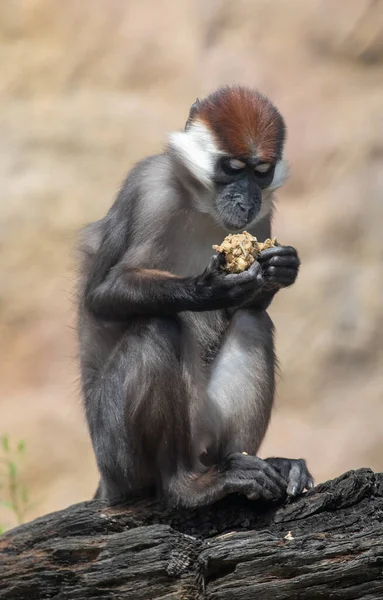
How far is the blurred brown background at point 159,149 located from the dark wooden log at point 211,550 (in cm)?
646

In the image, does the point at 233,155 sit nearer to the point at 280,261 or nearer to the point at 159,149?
the point at 280,261

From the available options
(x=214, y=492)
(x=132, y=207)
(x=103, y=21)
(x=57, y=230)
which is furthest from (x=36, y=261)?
(x=214, y=492)

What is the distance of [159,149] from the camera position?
46.4 ft

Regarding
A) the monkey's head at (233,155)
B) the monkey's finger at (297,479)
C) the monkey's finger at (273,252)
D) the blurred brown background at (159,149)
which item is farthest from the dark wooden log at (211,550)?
the blurred brown background at (159,149)

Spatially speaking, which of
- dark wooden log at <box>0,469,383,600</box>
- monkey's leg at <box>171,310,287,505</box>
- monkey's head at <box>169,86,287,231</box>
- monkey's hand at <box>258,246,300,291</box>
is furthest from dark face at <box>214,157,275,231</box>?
dark wooden log at <box>0,469,383,600</box>

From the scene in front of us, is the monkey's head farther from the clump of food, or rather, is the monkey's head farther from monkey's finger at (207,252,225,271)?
monkey's finger at (207,252,225,271)

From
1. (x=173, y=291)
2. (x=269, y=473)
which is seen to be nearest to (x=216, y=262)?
(x=173, y=291)

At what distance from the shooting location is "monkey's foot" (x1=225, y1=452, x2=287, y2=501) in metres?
6.20

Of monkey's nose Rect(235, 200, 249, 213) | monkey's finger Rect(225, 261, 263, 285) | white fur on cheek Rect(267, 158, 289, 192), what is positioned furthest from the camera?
white fur on cheek Rect(267, 158, 289, 192)

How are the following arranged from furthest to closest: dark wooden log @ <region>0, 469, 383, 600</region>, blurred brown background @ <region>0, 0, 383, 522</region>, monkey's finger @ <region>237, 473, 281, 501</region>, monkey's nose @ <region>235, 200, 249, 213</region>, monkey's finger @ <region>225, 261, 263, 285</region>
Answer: blurred brown background @ <region>0, 0, 383, 522</region> < monkey's nose @ <region>235, 200, 249, 213</region> < monkey's finger @ <region>225, 261, 263, 285</region> < monkey's finger @ <region>237, 473, 281, 501</region> < dark wooden log @ <region>0, 469, 383, 600</region>

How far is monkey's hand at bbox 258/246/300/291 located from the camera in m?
6.82

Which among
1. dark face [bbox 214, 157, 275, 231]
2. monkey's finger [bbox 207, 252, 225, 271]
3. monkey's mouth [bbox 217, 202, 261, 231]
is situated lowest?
monkey's finger [bbox 207, 252, 225, 271]

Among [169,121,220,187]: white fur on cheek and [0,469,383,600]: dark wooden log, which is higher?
[169,121,220,187]: white fur on cheek

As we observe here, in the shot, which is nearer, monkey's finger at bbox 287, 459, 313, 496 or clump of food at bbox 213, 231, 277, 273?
monkey's finger at bbox 287, 459, 313, 496
